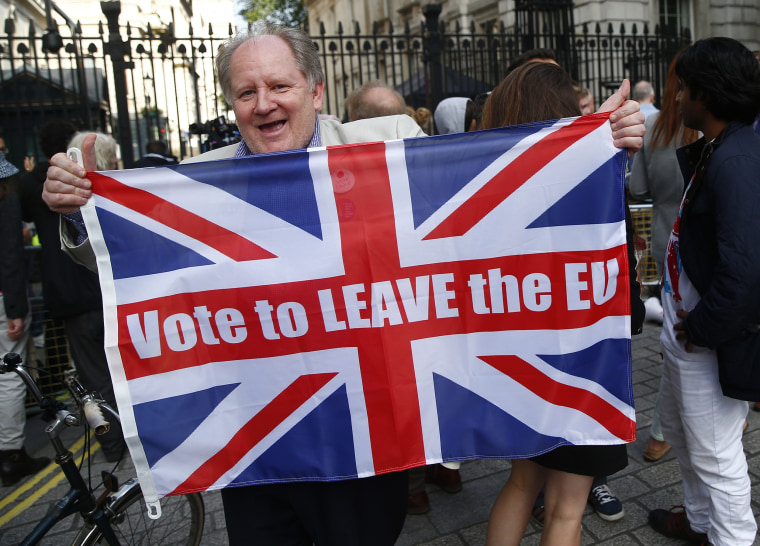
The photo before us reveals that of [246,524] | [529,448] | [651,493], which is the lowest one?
[651,493]

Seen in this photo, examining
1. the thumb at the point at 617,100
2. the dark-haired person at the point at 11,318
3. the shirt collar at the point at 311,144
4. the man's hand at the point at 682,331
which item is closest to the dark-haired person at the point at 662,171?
the man's hand at the point at 682,331

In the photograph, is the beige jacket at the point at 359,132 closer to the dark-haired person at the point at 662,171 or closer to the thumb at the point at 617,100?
the thumb at the point at 617,100

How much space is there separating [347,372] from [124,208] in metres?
0.81

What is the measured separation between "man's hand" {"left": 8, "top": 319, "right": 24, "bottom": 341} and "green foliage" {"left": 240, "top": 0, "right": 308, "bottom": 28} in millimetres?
Result: 37910

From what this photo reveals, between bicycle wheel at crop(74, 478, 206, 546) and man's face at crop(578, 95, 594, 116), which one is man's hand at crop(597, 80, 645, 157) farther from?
bicycle wheel at crop(74, 478, 206, 546)

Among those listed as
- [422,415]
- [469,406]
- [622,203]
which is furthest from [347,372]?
[622,203]

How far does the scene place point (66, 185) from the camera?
1.84m

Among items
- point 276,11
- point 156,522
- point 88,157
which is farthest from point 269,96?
point 276,11

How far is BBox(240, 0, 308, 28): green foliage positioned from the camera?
3988 centimetres

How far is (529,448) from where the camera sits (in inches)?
78.5

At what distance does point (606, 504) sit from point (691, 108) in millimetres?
1861

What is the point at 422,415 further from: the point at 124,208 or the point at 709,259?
the point at 709,259

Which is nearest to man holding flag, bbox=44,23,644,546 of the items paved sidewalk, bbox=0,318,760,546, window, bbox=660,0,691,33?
paved sidewalk, bbox=0,318,760,546

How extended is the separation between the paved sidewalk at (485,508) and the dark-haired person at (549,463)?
72 centimetres
